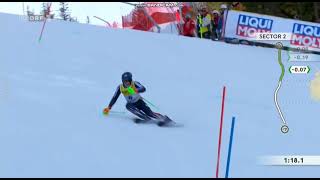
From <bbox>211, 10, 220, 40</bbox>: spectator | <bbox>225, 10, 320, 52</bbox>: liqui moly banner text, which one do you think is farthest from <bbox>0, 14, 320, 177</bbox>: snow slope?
<bbox>211, 10, 220, 40</bbox>: spectator

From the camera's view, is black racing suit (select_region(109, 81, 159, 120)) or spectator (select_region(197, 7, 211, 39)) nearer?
black racing suit (select_region(109, 81, 159, 120))

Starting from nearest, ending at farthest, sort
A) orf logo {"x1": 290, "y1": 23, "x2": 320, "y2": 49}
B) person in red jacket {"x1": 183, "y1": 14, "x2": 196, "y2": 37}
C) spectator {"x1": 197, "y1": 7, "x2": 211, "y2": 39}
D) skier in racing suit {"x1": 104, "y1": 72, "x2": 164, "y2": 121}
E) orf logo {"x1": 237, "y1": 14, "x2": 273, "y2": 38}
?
skier in racing suit {"x1": 104, "y1": 72, "x2": 164, "y2": 121} < orf logo {"x1": 290, "y1": 23, "x2": 320, "y2": 49} < orf logo {"x1": 237, "y1": 14, "x2": 273, "y2": 38} < spectator {"x1": 197, "y1": 7, "x2": 211, "y2": 39} < person in red jacket {"x1": 183, "y1": 14, "x2": 196, "y2": 37}

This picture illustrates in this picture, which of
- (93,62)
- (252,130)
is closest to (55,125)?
(252,130)

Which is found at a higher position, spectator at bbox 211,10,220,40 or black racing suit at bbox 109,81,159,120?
black racing suit at bbox 109,81,159,120

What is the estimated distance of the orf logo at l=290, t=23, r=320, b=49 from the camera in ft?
54.1

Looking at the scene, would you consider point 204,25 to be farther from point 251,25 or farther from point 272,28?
point 272,28

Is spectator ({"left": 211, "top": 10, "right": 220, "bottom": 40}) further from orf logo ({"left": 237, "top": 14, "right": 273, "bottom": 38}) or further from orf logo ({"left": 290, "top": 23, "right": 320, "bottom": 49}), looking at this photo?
orf logo ({"left": 290, "top": 23, "right": 320, "bottom": 49})

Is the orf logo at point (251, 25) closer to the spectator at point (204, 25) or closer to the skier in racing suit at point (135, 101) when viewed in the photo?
the spectator at point (204, 25)

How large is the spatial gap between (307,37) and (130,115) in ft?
32.0

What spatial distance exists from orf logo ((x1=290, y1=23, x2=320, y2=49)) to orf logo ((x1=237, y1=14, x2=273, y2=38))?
32.8 inches

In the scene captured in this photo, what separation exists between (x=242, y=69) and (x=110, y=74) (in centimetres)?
319

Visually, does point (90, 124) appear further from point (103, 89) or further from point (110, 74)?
point (110, 74)

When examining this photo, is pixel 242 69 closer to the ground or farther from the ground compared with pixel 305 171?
closer to the ground

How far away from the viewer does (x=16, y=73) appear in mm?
10672
